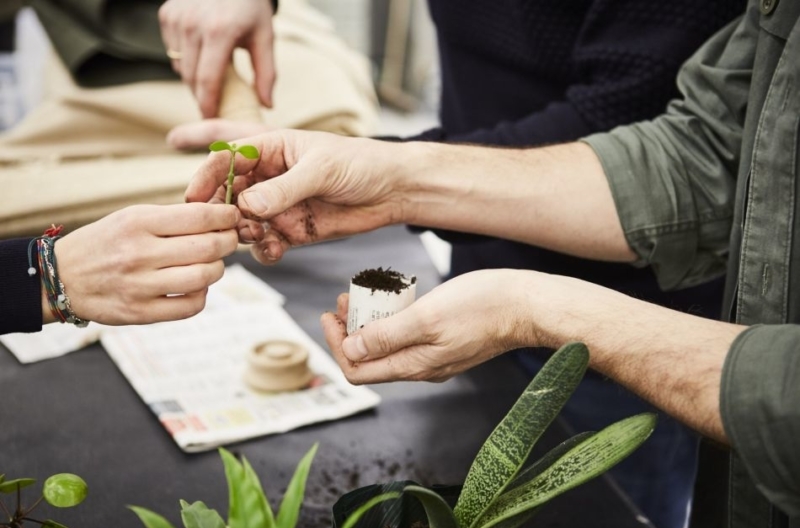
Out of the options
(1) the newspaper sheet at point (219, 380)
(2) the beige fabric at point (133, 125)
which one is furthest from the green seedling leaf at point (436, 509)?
(2) the beige fabric at point (133, 125)

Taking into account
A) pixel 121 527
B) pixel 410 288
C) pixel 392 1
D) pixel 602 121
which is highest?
pixel 602 121

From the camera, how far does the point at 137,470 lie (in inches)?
45.6

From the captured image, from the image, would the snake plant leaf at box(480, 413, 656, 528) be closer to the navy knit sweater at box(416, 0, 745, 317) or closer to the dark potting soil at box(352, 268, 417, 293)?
the dark potting soil at box(352, 268, 417, 293)

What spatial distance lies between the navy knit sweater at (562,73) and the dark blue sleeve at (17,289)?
0.68 metres

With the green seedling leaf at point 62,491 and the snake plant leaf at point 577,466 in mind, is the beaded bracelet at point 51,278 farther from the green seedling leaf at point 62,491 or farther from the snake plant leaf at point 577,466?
the snake plant leaf at point 577,466

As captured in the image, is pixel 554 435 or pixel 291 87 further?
pixel 291 87

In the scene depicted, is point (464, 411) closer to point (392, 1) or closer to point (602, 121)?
point (602, 121)

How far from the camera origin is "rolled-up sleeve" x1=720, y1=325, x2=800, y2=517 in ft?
2.48

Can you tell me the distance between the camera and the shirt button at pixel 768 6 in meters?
1.07

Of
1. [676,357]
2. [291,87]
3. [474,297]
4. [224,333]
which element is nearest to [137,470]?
[224,333]

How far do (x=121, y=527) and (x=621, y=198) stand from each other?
0.87 meters

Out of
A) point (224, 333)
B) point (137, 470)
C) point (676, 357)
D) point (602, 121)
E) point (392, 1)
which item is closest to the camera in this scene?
point (676, 357)

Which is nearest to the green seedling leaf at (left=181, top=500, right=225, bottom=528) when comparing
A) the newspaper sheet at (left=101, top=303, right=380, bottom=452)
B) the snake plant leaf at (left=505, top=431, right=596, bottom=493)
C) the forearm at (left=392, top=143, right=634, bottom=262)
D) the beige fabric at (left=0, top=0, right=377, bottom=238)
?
the snake plant leaf at (left=505, top=431, right=596, bottom=493)

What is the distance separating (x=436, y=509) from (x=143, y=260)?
1.66 feet
